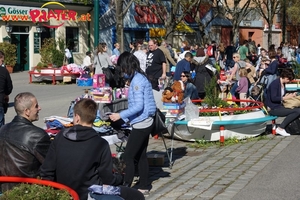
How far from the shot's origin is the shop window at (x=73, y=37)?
3734cm

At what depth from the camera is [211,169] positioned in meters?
9.16

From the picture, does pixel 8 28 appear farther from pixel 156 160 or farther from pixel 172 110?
pixel 156 160

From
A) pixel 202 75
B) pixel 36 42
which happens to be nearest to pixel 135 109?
pixel 202 75

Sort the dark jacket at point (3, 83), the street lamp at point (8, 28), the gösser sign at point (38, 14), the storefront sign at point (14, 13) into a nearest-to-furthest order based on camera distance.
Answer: the dark jacket at point (3, 83)
the storefront sign at point (14, 13)
the street lamp at point (8, 28)
the gösser sign at point (38, 14)

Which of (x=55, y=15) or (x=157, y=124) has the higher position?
(x=55, y=15)

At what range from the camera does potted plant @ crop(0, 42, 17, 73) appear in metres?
30.5

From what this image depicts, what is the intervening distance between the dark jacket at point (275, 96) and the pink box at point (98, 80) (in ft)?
12.8


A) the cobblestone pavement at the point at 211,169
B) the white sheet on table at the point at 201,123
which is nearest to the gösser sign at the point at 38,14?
the cobblestone pavement at the point at 211,169

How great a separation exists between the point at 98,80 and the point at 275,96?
413 cm

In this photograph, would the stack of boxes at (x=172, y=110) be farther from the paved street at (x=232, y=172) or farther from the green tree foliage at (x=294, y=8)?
the green tree foliage at (x=294, y=8)

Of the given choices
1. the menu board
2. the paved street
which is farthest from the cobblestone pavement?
the menu board

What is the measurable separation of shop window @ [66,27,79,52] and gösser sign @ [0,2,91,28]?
3.94ft

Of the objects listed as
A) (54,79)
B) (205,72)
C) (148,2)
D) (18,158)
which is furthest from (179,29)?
(18,158)

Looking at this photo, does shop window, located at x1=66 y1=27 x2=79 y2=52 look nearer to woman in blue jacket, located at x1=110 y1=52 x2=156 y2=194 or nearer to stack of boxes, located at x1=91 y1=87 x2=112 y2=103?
stack of boxes, located at x1=91 y1=87 x2=112 y2=103
